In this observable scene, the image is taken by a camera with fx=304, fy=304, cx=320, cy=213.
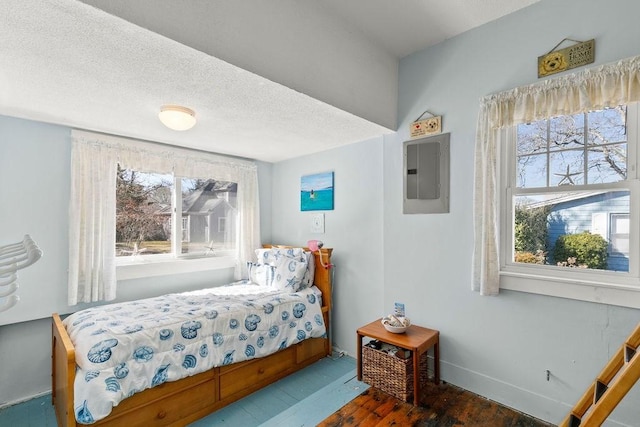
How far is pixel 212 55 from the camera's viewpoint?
143cm

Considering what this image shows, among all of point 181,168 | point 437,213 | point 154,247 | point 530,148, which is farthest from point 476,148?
point 154,247

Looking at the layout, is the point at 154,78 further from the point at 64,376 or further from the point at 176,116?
the point at 64,376

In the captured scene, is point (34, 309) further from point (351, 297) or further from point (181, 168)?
point (351, 297)

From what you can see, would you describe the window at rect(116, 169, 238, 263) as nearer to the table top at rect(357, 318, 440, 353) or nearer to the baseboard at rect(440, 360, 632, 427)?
the table top at rect(357, 318, 440, 353)

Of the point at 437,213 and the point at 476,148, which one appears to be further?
the point at 437,213

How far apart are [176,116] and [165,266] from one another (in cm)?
159

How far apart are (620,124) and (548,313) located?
114cm

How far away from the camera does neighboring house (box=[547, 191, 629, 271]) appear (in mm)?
1669

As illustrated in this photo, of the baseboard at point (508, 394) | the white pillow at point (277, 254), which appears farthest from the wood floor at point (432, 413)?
the white pillow at point (277, 254)

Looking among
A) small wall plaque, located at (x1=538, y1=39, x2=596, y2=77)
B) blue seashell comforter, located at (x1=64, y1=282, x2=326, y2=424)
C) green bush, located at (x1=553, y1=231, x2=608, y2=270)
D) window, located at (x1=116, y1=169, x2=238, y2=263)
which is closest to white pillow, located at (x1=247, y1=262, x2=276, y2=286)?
blue seashell comforter, located at (x1=64, y1=282, x2=326, y2=424)

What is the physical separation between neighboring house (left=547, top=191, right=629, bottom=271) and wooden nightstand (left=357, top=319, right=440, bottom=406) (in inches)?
39.5

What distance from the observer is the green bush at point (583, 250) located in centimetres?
174

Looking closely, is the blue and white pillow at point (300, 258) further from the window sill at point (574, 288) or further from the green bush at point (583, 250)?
the green bush at point (583, 250)

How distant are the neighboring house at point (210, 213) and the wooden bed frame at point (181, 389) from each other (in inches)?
51.6
